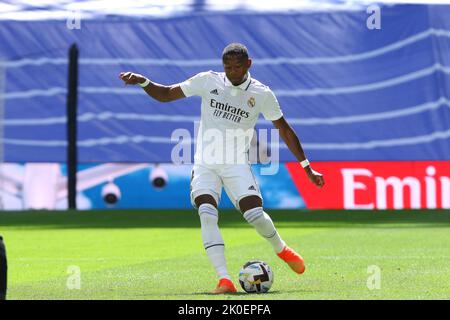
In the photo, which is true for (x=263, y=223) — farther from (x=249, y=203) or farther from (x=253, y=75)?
(x=253, y=75)

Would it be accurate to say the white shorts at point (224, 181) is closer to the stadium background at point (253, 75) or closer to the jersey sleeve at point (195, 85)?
the jersey sleeve at point (195, 85)

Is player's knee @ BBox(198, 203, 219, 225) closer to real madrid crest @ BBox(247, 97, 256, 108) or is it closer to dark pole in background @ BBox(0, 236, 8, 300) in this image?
real madrid crest @ BBox(247, 97, 256, 108)

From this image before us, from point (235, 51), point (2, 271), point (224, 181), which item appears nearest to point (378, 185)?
point (224, 181)

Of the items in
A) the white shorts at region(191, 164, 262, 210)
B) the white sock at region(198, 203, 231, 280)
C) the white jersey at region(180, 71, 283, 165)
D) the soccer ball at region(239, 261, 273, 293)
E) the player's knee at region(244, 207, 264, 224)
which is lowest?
the soccer ball at region(239, 261, 273, 293)

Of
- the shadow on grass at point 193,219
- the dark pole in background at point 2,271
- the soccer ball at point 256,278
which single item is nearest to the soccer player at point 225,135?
the soccer ball at point 256,278

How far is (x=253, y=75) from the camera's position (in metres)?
31.1

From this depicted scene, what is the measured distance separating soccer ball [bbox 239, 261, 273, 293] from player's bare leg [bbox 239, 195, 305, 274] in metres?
0.50

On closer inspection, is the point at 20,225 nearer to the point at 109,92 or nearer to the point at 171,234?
the point at 171,234

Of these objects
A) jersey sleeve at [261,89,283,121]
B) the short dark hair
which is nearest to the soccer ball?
jersey sleeve at [261,89,283,121]

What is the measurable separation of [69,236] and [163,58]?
32.4 ft

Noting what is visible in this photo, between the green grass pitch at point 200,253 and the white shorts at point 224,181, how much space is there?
961 millimetres

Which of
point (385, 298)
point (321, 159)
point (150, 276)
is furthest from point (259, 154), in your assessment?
point (385, 298)

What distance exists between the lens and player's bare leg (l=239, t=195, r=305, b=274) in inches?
500
